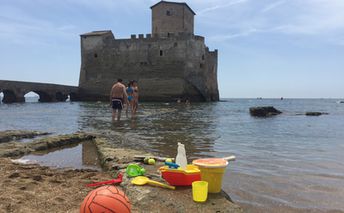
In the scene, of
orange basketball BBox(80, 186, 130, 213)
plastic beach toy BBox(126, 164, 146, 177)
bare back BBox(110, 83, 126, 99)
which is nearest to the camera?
orange basketball BBox(80, 186, 130, 213)

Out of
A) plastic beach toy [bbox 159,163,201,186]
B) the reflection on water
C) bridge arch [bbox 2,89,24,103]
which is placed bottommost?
the reflection on water

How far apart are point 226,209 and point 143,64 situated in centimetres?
3806

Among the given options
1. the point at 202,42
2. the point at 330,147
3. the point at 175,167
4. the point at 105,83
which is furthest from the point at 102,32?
the point at 175,167

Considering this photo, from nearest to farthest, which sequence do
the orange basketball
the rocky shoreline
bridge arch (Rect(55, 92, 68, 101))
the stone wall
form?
the orange basketball → the rocky shoreline → the stone wall → bridge arch (Rect(55, 92, 68, 101))

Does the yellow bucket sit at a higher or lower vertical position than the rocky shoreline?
higher

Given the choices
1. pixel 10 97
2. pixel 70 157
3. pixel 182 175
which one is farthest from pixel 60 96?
pixel 182 175

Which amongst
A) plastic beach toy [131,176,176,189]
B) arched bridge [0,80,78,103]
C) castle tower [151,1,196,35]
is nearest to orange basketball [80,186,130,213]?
plastic beach toy [131,176,176,189]

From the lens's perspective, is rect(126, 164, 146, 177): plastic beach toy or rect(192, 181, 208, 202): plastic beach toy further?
rect(126, 164, 146, 177): plastic beach toy

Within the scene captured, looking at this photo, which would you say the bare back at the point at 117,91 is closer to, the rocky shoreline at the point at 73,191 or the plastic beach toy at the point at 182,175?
the rocky shoreline at the point at 73,191

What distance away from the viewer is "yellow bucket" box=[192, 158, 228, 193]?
3.31m

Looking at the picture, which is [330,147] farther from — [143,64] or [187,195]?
[143,64]

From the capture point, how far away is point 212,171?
3.32 meters

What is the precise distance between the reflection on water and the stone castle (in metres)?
31.4

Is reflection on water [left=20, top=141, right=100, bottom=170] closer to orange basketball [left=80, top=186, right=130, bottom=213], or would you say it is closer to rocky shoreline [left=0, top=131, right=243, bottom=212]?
rocky shoreline [left=0, top=131, right=243, bottom=212]
